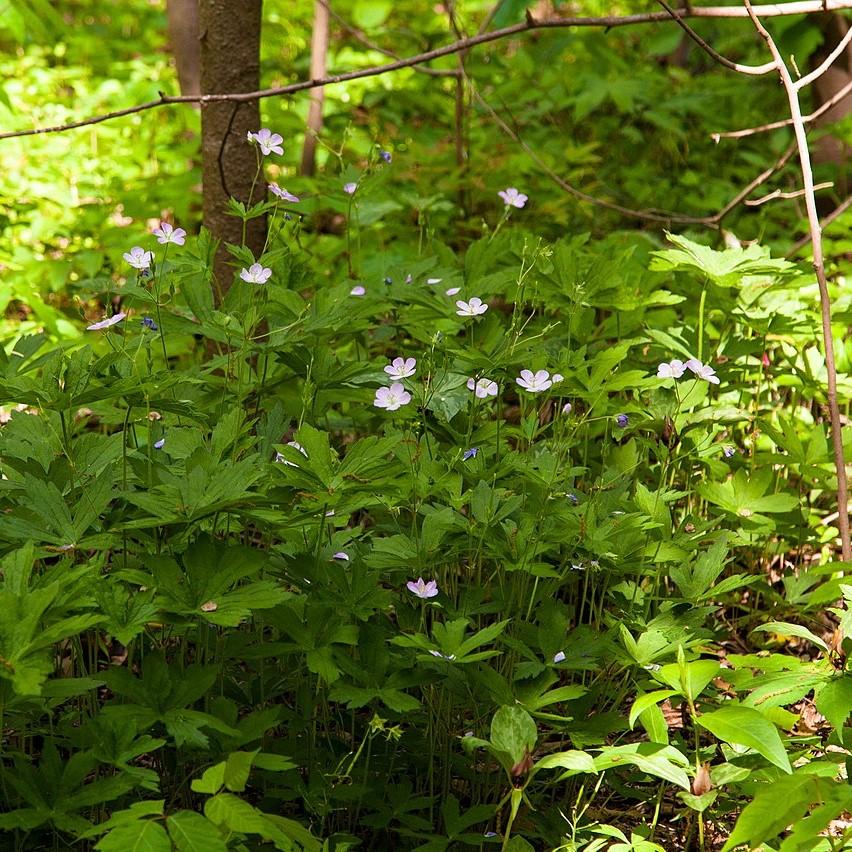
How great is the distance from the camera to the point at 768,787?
1361 mm

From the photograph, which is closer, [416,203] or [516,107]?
[416,203]

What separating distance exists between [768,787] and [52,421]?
134 cm

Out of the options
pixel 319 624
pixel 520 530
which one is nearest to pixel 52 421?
pixel 319 624

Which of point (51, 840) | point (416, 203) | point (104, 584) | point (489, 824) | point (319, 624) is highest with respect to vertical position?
point (416, 203)

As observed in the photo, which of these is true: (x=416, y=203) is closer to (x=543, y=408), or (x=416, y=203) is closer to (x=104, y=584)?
(x=543, y=408)

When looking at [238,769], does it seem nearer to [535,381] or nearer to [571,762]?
[571,762]

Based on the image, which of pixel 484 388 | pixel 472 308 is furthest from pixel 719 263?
pixel 484 388

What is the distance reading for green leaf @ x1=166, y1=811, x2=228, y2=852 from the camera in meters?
1.21

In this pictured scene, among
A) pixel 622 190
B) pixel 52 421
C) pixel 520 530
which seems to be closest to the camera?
pixel 520 530

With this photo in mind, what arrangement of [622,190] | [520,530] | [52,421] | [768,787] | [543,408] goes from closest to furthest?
[768,787], [520,530], [52,421], [543,408], [622,190]

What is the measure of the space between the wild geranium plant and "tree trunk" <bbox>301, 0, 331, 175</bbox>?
6.04 ft

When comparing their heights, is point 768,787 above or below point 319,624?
below

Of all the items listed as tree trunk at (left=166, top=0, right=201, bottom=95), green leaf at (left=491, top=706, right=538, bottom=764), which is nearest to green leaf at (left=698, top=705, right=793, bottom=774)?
green leaf at (left=491, top=706, right=538, bottom=764)

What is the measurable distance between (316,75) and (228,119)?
126cm
